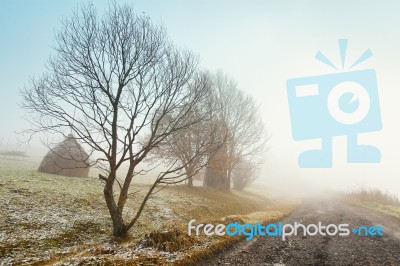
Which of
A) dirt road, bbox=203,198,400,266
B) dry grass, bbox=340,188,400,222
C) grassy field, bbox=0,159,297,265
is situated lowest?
dry grass, bbox=340,188,400,222

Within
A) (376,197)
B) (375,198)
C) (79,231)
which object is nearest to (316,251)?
(79,231)

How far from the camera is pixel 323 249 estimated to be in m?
10.2

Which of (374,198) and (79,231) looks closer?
(79,231)

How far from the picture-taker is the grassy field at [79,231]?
8.73 m

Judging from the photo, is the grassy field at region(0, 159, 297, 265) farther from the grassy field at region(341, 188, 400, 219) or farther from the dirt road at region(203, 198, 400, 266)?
the grassy field at region(341, 188, 400, 219)

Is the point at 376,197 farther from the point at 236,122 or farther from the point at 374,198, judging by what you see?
the point at 236,122

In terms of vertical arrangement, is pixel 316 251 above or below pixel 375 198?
above

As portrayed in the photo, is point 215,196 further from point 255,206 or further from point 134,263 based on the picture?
point 134,263

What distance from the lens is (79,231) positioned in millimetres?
11664

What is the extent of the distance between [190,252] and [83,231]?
551 centimetres

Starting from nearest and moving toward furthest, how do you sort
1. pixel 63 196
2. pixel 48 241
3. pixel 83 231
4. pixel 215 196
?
pixel 48 241
pixel 83 231
pixel 63 196
pixel 215 196

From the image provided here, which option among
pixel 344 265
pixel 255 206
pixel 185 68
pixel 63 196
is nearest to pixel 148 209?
pixel 63 196

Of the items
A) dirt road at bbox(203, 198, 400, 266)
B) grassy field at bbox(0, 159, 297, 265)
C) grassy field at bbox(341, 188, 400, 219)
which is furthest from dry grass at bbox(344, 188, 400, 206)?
dirt road at bbox(203, 198, 400, 266)

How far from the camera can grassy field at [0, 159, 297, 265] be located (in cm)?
873
